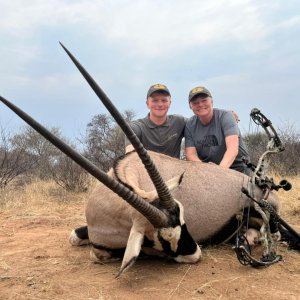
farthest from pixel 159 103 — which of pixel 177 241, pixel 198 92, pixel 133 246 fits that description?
pixel 133 246

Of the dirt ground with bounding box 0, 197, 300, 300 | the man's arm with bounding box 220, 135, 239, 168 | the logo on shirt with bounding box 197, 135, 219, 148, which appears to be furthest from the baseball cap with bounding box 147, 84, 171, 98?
the dirt ground with bounding box 0, 197, 300, 300

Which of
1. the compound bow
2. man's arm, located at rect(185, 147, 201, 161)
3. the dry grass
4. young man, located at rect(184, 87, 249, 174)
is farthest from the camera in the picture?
the dry grass

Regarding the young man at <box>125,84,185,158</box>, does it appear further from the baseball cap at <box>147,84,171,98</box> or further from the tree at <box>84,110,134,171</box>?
the tree at <box>84,110,134,171</box>

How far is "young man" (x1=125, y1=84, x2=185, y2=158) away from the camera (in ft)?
16.7

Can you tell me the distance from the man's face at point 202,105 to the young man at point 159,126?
0.38m

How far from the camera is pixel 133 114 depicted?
2234cm

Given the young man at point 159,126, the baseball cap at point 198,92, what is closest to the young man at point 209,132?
the baseball cap at point 198,92

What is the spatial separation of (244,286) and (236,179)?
1.40 metres

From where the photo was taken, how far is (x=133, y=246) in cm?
268

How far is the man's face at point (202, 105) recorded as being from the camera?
4855mm

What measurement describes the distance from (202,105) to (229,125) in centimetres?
37

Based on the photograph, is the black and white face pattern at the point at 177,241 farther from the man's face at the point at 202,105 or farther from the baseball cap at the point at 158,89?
the baseball cap at the point at 158,89

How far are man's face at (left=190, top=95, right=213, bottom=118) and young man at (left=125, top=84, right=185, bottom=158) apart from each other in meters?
0.38

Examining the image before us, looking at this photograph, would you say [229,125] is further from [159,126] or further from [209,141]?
[159,126]
